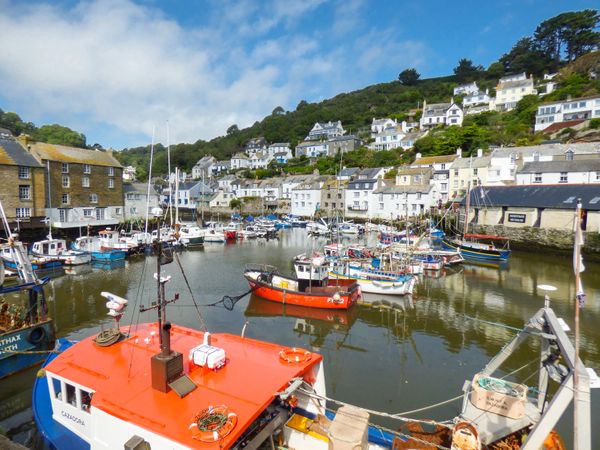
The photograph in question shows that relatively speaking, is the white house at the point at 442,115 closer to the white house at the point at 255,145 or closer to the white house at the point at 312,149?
the white house at the point at 312,149

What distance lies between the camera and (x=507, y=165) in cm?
5066

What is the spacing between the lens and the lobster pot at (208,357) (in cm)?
690

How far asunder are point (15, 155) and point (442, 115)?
87519mm

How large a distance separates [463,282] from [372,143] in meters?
73.7

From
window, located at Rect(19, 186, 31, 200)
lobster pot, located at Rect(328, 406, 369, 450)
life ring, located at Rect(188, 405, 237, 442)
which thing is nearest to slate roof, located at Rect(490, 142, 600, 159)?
lobster pot, located at Rect(328, 406, 369, 450)

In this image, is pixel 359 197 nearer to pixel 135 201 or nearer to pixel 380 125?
pixel 135 201

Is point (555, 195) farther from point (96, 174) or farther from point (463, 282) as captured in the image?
point (96, 174)

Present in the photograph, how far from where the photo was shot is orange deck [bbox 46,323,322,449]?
18.6 ft

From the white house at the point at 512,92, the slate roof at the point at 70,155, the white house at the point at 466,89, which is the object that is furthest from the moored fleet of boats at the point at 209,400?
the white house at the point at 466,89

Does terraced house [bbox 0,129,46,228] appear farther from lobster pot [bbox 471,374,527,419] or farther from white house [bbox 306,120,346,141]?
white house [bbox 306,120,346,141]

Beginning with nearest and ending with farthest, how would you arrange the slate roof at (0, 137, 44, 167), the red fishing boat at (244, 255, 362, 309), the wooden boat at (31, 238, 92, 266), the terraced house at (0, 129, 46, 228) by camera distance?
the red fishing boat at (244, 255, 362, 309)
the wooden boat at (31, 238, 92, 266)
the terraced house at (0, 129, 46, 228)
the slate roof at (0, 137, 44, 167)

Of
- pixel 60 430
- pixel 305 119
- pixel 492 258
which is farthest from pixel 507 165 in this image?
pixel 305 119

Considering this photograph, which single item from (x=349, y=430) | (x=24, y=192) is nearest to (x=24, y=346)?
(x=349, y=430)

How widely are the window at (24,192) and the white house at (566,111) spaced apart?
8471 centimetres
